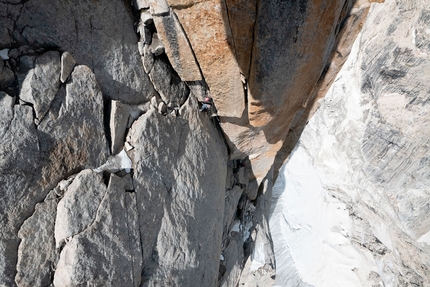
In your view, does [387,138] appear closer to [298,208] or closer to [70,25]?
[298,208]

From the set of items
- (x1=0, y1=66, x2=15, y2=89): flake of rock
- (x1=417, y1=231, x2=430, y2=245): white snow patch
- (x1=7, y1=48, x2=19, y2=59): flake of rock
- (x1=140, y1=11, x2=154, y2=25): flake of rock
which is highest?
(x1=140, y1=11, x2=154, y2=25): flake of rock

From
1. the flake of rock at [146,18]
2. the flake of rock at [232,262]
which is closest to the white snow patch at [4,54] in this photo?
the flake of rock at [146,18]

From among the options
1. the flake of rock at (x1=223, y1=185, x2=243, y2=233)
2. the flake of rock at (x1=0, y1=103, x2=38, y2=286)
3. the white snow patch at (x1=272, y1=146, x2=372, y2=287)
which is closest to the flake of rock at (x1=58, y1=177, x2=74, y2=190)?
the flake of rock at (x1=0, y1=103, x2=38, y2=286)

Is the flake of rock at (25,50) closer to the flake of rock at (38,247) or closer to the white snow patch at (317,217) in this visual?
the flake of rock at (38,247)

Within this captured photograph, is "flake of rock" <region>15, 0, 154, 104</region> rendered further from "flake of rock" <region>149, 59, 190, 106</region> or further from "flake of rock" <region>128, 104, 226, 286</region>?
"flake of rock" <region>128, 104, 226, 286</region>

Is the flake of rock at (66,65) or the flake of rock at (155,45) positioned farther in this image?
the flake of rock at (155,45)

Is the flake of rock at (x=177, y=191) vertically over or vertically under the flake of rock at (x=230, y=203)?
over

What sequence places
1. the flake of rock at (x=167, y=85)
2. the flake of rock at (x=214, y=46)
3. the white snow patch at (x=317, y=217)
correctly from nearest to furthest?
the flake of rock at (x=214, y=46), the flake of rock at (x=167, y=85), the white snow patch at (x=317, y=217)

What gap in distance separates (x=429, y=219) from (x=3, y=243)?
6.34 meters

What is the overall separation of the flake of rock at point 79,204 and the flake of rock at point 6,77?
0.77m

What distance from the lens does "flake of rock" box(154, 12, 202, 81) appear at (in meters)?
2.38

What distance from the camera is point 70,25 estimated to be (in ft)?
6.70

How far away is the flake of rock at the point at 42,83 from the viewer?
6.01 feet

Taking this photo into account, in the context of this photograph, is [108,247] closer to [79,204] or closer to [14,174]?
[79,204]
